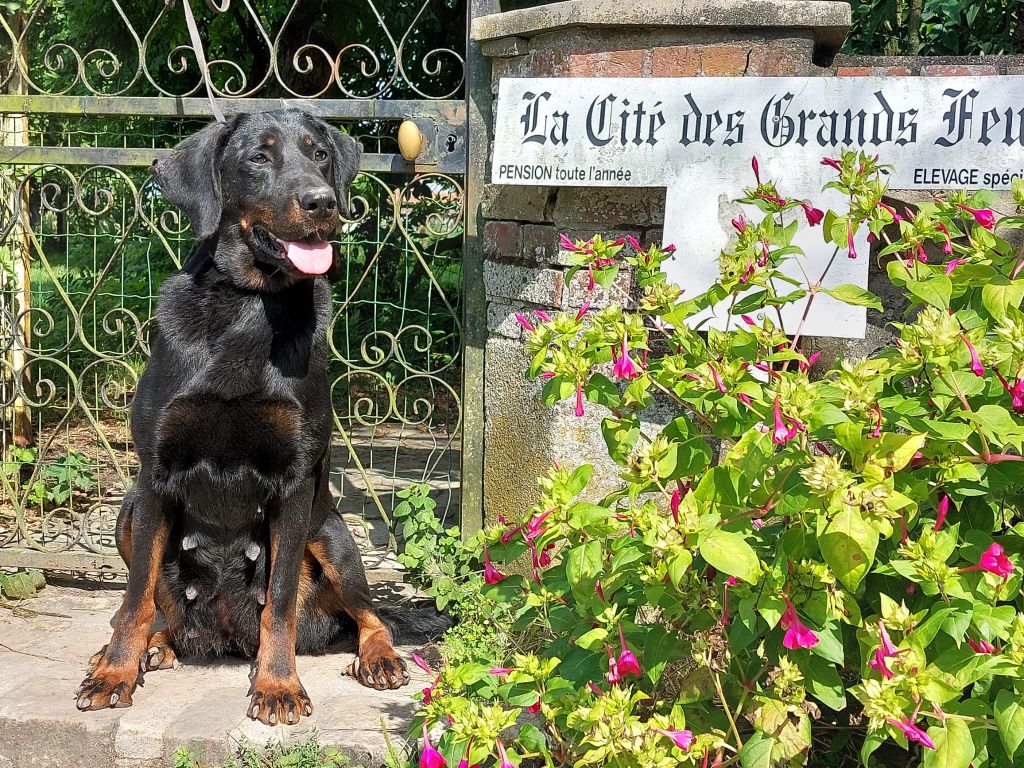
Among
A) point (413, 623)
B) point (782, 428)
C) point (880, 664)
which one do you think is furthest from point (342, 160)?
point (880, 664)

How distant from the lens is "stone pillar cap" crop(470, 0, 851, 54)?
298 centimetres

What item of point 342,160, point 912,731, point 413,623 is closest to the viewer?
point 912,731

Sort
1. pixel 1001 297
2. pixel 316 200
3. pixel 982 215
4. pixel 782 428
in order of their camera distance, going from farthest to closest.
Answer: pixel 316 200 → pixel 982 215 → pixel 1001 297 → pixel 782 428

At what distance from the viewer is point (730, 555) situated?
1.51 metres

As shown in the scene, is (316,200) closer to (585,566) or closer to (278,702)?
(278,702)

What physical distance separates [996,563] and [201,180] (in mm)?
2401

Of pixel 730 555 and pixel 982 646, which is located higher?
pixel 730 555

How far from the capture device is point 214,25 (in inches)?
274

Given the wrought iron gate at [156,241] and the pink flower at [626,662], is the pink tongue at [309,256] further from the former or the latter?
the pink flower at [626,662]

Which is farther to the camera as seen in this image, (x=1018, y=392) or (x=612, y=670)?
(x=612, y=670)

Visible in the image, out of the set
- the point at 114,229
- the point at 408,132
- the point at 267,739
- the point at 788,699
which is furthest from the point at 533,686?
the point at 114,229

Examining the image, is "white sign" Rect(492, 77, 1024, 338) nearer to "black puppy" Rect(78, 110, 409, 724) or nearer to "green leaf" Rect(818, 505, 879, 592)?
"black puppy" Rect(78, 110, 409, 724)

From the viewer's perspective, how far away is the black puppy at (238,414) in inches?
116

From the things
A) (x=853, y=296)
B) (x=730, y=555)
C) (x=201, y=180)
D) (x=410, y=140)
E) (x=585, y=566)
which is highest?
(x=410, y=140)
